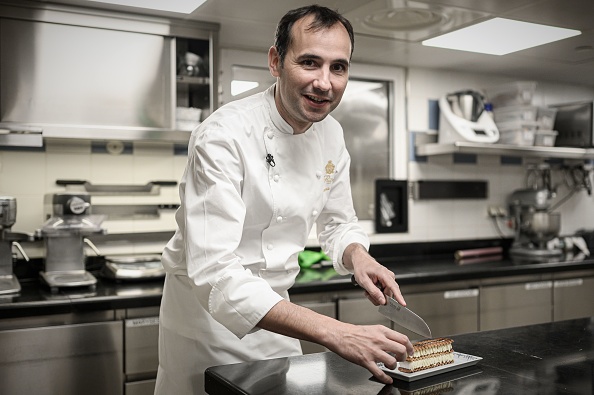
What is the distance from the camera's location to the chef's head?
5.22 feet

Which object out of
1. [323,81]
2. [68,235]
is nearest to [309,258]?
[68,235]

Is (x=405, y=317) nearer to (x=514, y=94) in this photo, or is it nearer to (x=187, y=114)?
(x=187, y=114)

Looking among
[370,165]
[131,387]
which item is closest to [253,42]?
[370,165]

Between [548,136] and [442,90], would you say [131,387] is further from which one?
[548,136]

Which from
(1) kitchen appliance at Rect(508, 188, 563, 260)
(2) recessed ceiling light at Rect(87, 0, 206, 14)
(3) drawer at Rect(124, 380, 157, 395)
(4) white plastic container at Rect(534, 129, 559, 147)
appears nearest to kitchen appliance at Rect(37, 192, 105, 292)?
(3) drawer at Rect(124, 380, 157, 395)

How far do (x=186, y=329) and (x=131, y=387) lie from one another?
95cm

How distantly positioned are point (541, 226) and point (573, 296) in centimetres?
52

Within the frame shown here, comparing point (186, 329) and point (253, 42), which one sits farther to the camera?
point (253, 42)

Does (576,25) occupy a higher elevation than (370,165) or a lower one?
higher

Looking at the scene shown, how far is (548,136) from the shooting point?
438 centimetres

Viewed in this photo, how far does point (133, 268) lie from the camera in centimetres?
293

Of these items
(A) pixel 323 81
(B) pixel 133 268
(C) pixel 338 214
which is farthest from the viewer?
(B) pixel 133 268

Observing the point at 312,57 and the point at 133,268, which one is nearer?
the point at 312,57

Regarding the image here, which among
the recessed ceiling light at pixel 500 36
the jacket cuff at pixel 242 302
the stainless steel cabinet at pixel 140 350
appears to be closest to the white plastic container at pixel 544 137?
the recessed ceiling light at pixel 500 36
